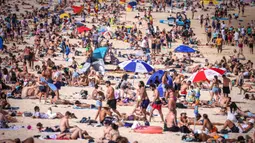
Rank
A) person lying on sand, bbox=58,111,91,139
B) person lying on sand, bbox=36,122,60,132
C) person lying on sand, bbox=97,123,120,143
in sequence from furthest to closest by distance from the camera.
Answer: person lying on sand, bbox=36,122,60,132 < person lying on sand, bbox=58,111,91,139 < person lying on sand, bbox=97,123,120,143

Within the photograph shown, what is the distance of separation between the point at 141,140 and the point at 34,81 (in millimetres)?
6504

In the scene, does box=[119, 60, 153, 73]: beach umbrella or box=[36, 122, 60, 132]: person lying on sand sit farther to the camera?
box=[119, 60, 153, 73]: beach umbrella

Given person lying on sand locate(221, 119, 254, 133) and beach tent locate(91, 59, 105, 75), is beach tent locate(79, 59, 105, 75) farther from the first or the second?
person lying on sand locate(221, 119, 254, 133)

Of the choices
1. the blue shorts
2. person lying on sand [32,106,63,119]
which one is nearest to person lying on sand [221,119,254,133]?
the blue shorts

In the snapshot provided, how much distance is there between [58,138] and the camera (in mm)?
13211

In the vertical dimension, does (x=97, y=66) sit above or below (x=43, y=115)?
above

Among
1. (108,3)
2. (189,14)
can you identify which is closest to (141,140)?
(189,14)

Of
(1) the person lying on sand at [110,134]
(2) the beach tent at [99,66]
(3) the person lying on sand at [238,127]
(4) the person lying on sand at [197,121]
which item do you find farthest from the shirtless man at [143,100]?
(2) the beach tent at [99,66]

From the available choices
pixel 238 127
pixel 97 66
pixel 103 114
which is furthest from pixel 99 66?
pixel 238 127

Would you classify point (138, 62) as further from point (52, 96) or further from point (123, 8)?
point (123, 8)

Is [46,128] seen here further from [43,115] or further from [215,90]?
[215,90]

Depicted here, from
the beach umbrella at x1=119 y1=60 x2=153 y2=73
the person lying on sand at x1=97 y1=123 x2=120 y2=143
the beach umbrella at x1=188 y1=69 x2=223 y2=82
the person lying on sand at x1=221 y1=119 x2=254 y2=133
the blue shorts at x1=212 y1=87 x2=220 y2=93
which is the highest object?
the beach umbrella at x1=119 y1=60 x2=153 y2=73

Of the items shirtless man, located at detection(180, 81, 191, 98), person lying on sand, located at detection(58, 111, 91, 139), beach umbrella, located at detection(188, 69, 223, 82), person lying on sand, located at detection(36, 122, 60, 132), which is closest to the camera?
person lying on sand, located at detection(58, 111, 91, 139)

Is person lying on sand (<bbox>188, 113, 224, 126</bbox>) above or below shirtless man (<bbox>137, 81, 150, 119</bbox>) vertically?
below
